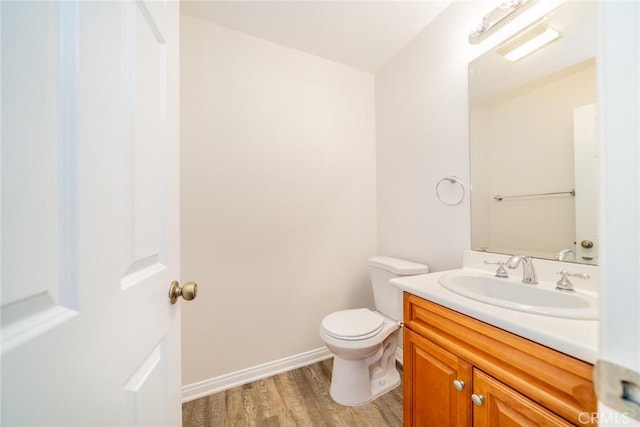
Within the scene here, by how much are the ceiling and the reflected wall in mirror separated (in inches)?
22.3

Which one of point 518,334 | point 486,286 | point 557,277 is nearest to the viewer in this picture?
point 518,334

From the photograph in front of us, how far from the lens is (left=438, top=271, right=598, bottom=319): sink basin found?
70 centimetres

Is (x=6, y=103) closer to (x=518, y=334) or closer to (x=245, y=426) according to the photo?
(x=518, y=334)

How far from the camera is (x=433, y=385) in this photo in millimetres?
921

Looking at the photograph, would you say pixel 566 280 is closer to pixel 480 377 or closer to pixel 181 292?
pixel 480 377

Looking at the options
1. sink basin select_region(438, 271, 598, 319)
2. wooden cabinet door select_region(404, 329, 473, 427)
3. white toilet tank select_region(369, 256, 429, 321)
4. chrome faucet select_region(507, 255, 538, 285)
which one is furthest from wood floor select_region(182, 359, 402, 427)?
chrome faucet select_region(507, 255, 538, 285)

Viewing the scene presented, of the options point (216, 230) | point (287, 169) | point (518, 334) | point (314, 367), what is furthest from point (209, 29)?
point (314, 367)

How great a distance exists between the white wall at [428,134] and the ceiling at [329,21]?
14cm

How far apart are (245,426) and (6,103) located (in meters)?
1.62

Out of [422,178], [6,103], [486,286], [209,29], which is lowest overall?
[486,286]

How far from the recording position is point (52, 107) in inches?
11.9

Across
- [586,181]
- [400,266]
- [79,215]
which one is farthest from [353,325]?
[79,215]

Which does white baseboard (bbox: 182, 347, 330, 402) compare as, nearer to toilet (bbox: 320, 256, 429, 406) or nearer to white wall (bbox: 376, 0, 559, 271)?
toilet (bbox: 320, 256, 429, 406)

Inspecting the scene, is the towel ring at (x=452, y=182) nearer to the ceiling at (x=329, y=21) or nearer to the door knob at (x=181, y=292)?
the ceiling at (x=329, y=21)
